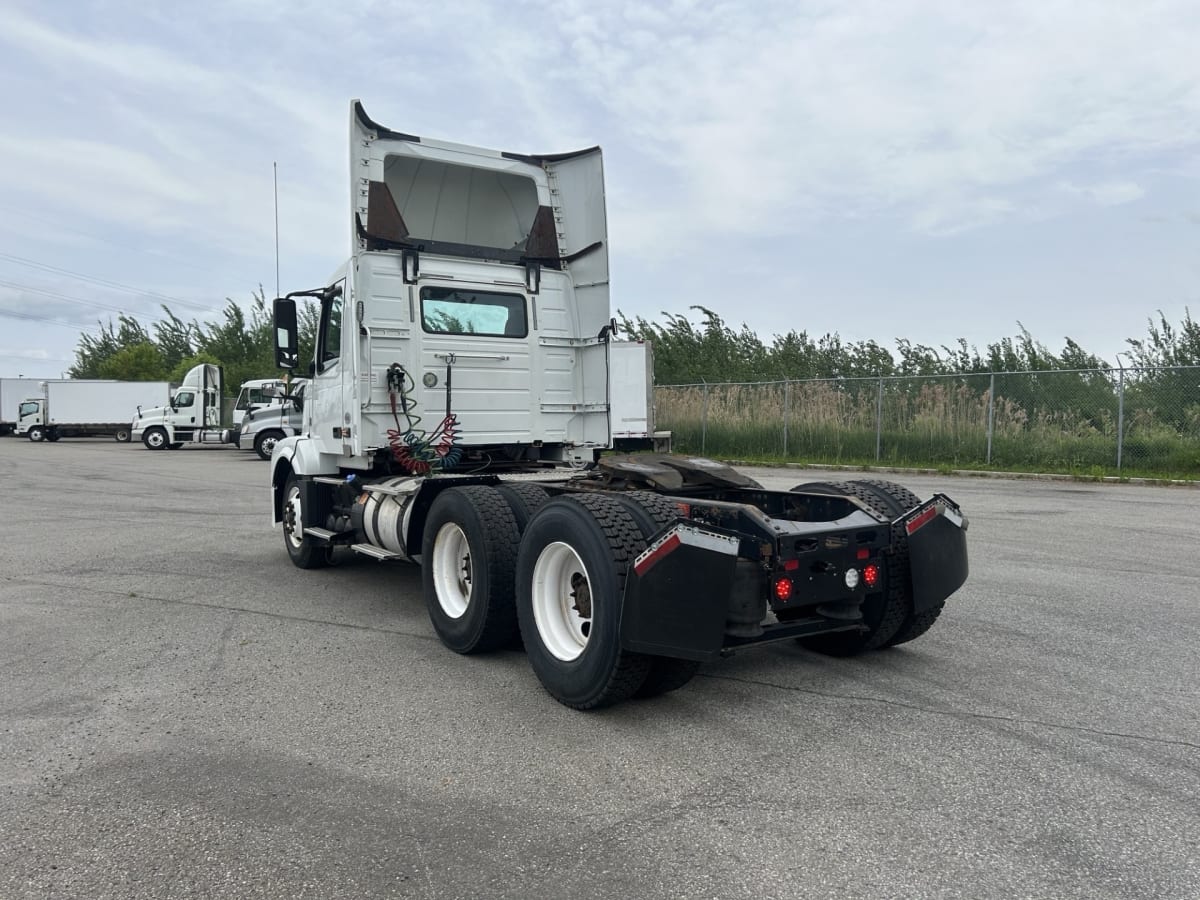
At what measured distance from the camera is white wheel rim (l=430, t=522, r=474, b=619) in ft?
18.5

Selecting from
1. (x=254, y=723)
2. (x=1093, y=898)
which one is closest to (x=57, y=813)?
(x=254, y=723)

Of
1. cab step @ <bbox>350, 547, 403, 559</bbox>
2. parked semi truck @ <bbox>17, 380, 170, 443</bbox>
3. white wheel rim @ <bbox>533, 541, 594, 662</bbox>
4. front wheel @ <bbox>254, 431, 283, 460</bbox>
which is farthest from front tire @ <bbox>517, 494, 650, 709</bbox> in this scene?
parked semi truck @ <bbox>17, 380, 170, 443</bbox>

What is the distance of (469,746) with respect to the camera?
3.96 metres

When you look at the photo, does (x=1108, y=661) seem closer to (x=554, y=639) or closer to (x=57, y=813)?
(x=554, y=639)

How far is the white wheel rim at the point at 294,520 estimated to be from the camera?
829 cm

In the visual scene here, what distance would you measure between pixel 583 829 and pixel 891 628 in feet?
8.20

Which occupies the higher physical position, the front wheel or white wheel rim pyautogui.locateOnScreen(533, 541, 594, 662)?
the front wheel

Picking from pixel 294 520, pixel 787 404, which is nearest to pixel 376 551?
pixel 294 520

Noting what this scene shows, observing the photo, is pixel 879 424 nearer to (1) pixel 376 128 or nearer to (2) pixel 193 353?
(1) pixel 376 128

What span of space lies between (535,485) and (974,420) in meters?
16.8

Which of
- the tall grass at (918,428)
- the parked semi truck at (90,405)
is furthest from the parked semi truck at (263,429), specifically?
the parked semi truck at (90,405)

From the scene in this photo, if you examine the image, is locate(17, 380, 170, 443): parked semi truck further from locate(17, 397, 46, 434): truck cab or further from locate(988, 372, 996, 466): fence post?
locate(988, 372, 996, 466): fence post

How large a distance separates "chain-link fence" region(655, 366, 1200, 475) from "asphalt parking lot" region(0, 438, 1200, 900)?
12814 millimetres

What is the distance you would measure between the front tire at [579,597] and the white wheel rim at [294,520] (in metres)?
4.16
